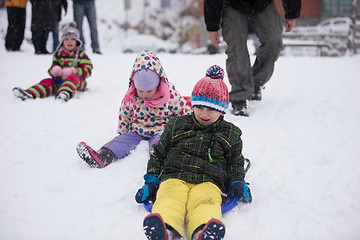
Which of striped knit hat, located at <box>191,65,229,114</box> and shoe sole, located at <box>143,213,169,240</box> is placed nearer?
shoe sole, located at <box>143,213,169,240</box>

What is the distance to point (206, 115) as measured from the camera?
1831mm

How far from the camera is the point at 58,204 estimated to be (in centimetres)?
180

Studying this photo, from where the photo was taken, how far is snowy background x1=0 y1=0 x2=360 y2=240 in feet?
5.33

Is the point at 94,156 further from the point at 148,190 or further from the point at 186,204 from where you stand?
the point at 186,204

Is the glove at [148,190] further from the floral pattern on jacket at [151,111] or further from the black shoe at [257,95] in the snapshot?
the black shoe at [257,95]

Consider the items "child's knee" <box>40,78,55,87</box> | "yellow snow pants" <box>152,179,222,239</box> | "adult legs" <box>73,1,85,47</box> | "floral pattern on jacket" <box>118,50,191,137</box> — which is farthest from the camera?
"adult legs" <box>73,1,85,47</box>

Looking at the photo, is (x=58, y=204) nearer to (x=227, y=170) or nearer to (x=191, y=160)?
(x=191, y=160)

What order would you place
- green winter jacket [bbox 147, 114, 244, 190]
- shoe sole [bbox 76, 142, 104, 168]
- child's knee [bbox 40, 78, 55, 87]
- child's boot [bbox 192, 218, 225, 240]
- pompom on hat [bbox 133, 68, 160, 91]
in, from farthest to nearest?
child's knee [bbox 40, 78, 55, 87] → pompom on hat [bbox 133, 68, 160, 91] → shoe sole [bbox 76, 142, 104, 168] → green winter jacket [bbox 147, 114, 244, 190] → child's boot [bbox 192, 218, 225, 240]

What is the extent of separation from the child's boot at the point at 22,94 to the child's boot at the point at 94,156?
5.97 feet

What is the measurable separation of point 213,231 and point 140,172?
91 centimetres

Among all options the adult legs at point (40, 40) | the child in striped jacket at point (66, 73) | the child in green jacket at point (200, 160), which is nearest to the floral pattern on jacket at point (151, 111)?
the child in green jacket at point (200, 160)

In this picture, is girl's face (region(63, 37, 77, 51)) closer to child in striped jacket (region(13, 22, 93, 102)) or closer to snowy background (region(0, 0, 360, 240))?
child in striped jacket (region(13, 22, 93, 102))

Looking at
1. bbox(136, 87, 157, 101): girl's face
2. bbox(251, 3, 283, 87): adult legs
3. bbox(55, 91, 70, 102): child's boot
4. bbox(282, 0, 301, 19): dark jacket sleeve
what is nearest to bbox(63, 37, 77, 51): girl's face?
bbox(55, 91, 70, 102): child's boot

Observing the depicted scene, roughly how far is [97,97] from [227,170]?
252 centimetres
